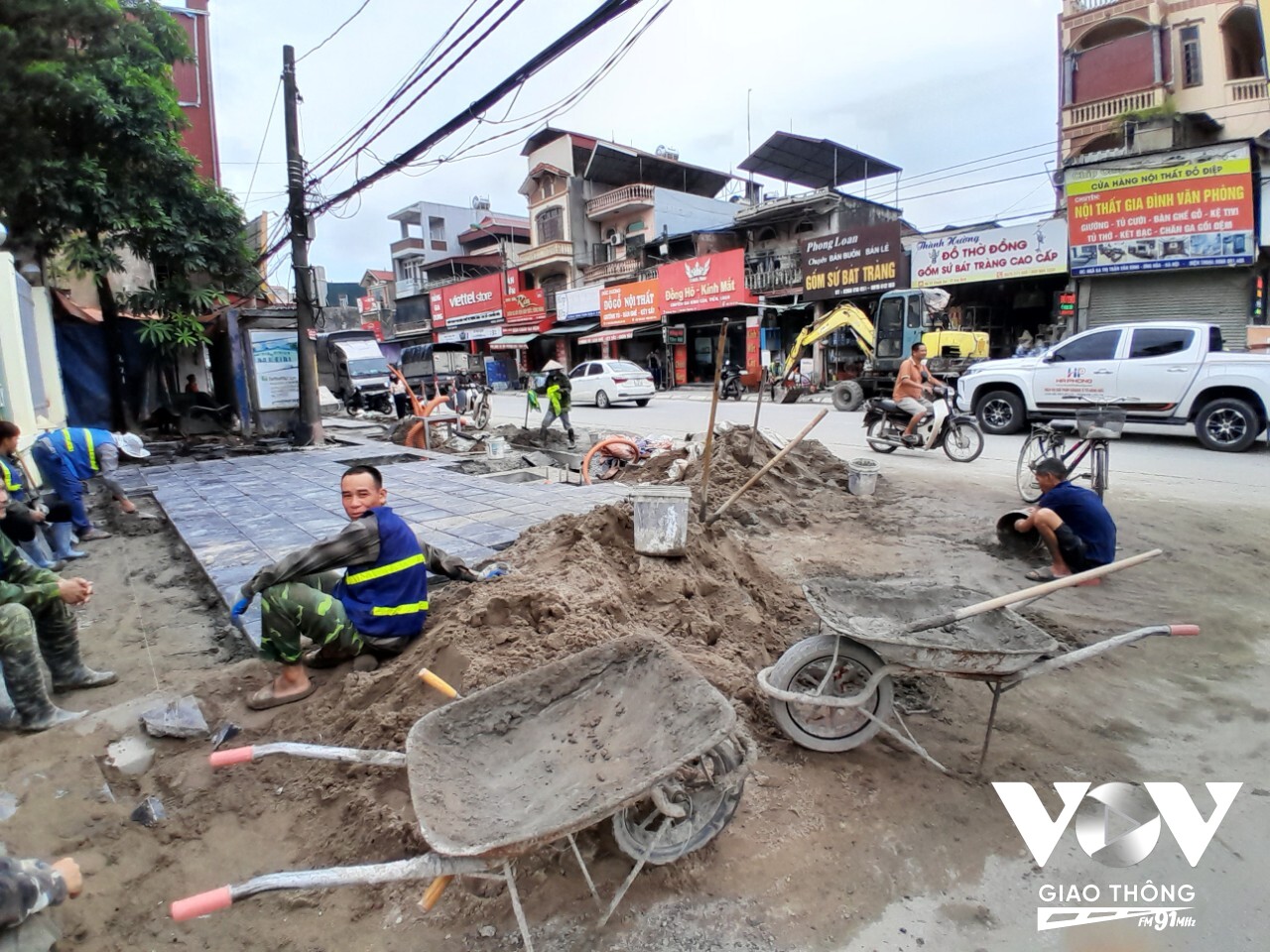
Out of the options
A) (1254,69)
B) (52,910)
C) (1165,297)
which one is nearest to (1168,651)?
(52,910)

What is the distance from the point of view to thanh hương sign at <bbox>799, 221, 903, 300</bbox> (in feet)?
73.4

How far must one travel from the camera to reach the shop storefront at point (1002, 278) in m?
18.9

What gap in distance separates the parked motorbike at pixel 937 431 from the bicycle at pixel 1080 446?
2.30 meters

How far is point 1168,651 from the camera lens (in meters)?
3.92

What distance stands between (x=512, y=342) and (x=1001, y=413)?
28.4m

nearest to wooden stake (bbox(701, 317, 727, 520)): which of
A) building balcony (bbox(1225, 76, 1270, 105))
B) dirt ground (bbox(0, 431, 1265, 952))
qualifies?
dirt ground (bbox(0, 431, 1265, 952))

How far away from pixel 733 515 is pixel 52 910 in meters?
5.57

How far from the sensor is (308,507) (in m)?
7.21

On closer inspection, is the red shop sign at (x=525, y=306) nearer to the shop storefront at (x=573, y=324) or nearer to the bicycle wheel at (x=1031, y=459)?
the shop storefront at (x=573, y=324)

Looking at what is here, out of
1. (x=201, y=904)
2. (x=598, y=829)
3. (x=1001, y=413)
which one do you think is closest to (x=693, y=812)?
(x=598, y=829)

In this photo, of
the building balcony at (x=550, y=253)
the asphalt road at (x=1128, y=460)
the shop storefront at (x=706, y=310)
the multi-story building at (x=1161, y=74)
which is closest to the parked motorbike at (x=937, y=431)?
the asphalt road at (x=1128, y=460)

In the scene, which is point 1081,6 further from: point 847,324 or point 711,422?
point 711,422

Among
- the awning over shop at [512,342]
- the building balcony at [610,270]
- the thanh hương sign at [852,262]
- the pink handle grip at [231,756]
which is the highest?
the building balcony at [610,270]

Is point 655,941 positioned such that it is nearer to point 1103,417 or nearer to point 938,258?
point 1103,417
